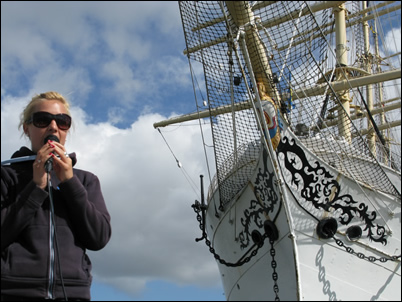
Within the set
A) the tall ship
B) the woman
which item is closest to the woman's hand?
the woman

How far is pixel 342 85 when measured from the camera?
14.1m

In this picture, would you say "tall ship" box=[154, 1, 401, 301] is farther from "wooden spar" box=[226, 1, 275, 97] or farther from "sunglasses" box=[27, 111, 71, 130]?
"sunglasses" box=[27, 111, 71, 130]

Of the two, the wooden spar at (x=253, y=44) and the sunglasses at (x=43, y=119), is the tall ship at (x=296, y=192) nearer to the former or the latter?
the wooden spar at (x=253, y=44)

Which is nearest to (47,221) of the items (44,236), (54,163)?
(44,236)

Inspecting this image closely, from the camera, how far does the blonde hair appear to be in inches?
86.0

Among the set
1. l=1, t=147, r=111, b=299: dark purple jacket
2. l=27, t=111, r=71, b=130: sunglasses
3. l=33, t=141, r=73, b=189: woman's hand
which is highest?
l=27, t=111, r=71, b=130: sunglasses

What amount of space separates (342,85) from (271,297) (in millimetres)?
7718

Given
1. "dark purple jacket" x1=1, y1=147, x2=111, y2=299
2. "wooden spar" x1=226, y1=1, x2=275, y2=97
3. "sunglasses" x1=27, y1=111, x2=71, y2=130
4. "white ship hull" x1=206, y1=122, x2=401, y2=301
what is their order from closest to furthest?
"dark purple jacket" x1=1, y1=147, x2=111, y2=299
"sunglasses" x1=27, y1=111, x2=71, y2=130
"wooden spar" x1=226, y1=1, x2=275, y2=97
"white ship hull" x1=206, y1=122, x2=401, y2=301

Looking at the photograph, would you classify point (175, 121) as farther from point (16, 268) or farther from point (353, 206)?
point (16, 268)

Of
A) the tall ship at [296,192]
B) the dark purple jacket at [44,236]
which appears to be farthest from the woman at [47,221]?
the tall ship at [296,192]

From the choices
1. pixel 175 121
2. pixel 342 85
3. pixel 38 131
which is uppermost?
pixel 175 121

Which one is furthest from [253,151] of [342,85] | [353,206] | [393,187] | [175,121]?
[175,121]

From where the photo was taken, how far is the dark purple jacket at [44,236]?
186 centimetres

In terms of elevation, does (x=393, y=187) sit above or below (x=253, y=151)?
below
